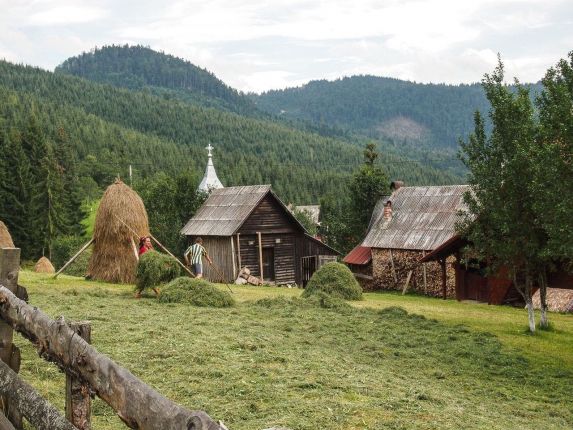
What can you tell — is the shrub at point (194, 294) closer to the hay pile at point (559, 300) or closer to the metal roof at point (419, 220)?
the hay pile at point (559, 300)

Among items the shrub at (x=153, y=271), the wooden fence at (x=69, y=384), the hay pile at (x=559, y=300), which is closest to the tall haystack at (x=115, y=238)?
the shrub at (x=153, y=271)

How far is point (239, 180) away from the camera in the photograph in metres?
152

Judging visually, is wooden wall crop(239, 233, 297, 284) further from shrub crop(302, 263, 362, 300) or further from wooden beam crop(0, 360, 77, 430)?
wooden beam crop(0, 360, 77, 430)

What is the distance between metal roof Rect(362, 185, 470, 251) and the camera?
131 ft

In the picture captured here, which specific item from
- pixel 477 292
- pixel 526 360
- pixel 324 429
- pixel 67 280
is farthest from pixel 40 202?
pixel 324 429

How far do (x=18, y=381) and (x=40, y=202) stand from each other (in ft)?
200

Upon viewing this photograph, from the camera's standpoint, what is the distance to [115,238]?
28.5 meters

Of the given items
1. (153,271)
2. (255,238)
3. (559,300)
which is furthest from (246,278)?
(153,271)

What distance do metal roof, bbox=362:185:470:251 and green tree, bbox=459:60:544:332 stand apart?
18708 mm

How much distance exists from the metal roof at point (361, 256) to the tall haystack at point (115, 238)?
19.2 meters

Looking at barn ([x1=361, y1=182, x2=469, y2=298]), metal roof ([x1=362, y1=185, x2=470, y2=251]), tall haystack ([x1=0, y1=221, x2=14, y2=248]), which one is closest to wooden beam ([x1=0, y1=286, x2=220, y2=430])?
tall haystack ([x1=0, y1=221, x2=14, y2=248])

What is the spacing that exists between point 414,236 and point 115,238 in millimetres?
19403

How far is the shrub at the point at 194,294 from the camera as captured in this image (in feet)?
64.8

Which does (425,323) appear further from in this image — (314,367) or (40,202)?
(40,202)
